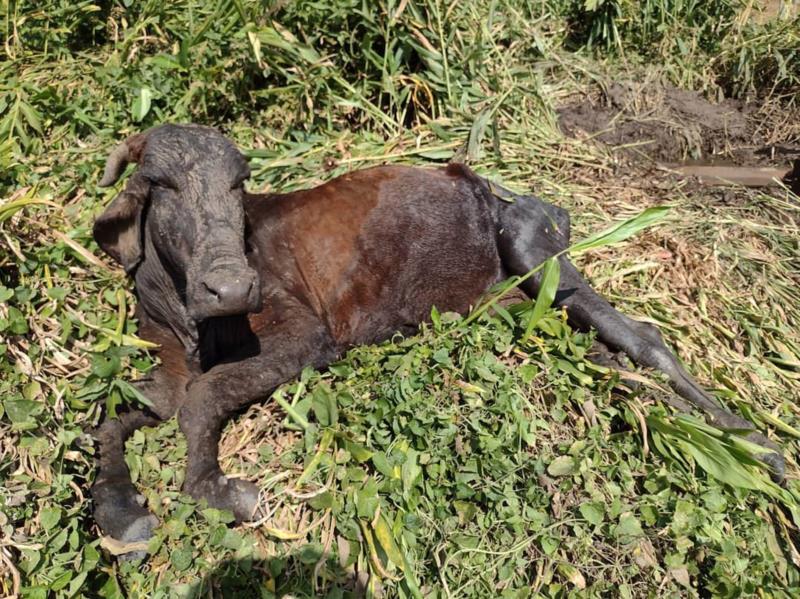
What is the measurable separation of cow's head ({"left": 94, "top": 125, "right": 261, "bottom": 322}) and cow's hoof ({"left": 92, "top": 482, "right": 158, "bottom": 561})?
0.76 meters

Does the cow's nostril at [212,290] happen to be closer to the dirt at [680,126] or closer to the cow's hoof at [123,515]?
the cow's hoof at [123,515]

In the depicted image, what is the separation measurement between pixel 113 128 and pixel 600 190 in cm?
333

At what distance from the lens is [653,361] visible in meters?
3.62

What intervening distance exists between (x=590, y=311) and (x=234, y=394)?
73.2 inches

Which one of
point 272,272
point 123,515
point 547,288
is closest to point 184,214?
point 272,272

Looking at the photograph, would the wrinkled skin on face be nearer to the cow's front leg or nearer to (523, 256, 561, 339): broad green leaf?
the cow's front leg

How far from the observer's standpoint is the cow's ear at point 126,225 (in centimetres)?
324

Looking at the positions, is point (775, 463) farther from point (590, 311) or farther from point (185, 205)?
point (185, 205)

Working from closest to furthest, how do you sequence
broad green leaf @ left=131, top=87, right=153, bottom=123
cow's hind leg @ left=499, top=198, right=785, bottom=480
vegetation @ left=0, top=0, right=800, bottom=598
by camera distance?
vegetation @ left=0, top=0, right=800, bottom=598 → cow's hind leg @ left=499, top=198, right=785, bottom=480 → broad green leaf @ left=131, top=87, right=153, bottom=123

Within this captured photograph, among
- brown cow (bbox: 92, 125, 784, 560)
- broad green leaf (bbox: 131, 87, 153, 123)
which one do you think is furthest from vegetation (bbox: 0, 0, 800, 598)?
brown cow (bbox: 92, 125, 784, 560)

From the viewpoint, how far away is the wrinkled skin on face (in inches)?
119

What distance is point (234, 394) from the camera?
3256 mm

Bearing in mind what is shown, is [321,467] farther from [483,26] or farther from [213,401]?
Answer: [483,26]

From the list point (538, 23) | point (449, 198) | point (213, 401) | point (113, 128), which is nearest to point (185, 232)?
point (213, 401)
